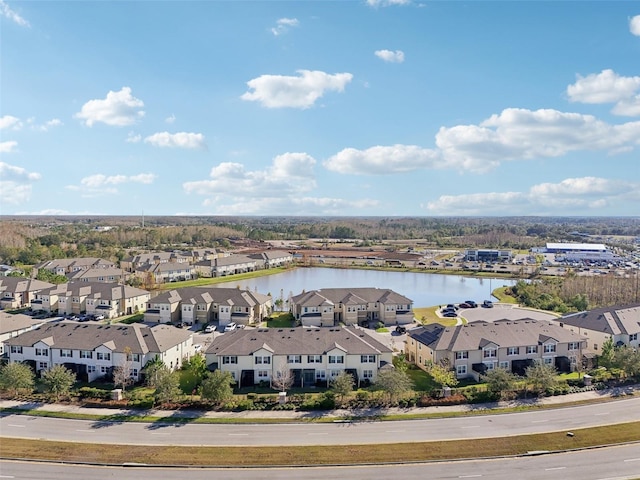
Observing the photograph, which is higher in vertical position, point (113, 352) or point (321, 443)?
point (113, 352)

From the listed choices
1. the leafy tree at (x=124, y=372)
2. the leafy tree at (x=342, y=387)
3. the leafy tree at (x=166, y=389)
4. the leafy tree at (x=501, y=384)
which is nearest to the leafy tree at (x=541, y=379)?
the leafy tree at (x=501, y=384)

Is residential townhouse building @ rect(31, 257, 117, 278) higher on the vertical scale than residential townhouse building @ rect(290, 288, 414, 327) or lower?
higher

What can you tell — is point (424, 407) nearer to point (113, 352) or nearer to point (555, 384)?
point (555, 384)

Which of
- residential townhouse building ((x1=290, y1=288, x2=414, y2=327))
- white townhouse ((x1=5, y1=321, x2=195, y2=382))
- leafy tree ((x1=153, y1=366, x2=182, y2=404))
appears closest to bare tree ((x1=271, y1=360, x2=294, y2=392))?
leafy tree ((x1=153, y1=366, x2=182, y2=404))

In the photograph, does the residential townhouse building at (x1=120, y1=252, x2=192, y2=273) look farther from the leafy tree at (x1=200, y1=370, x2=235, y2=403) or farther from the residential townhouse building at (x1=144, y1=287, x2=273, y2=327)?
the leafy tree at (x1=200, y1=370, x2=235, y2=403)

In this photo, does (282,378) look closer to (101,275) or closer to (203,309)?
(203,309)

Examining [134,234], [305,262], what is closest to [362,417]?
[305,262]

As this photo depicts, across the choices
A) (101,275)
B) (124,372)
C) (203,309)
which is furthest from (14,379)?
(101,275)
